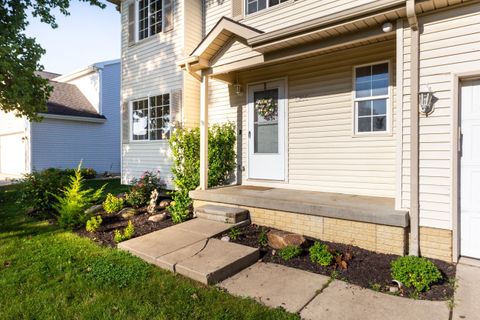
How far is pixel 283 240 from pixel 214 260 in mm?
1019

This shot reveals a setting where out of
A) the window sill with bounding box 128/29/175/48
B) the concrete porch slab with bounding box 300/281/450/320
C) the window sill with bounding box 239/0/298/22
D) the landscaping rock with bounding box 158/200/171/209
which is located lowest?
the concrete porch slab with bounding box 300/281/450/320

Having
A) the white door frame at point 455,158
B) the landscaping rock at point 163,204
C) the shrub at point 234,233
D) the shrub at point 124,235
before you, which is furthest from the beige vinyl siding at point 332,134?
the shrub at point 124,235

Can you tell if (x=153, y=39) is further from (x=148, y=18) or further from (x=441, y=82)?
(x=441, y=82)

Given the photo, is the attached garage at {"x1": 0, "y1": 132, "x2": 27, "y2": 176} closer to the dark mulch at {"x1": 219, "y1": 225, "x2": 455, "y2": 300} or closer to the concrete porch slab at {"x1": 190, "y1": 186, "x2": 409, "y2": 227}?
the concrete porch slab at {"x1": 190, "y1": 186, "x2": 409, "y2": 227}

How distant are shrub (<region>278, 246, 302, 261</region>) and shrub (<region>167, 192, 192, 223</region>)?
7.20 ft

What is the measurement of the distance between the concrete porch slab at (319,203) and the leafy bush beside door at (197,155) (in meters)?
0.81

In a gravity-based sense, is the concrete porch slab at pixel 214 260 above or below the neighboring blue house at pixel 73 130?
below

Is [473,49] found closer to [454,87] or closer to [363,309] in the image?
[454,87]

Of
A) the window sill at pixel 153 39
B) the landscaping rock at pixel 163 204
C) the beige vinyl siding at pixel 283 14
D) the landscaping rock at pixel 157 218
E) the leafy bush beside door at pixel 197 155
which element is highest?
the window sill at pixel 153 39

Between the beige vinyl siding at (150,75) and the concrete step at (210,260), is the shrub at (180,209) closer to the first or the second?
the concrete step at (210,260)

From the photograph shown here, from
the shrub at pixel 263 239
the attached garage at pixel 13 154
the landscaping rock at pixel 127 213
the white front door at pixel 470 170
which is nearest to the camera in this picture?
the white front door at pixel 470 170

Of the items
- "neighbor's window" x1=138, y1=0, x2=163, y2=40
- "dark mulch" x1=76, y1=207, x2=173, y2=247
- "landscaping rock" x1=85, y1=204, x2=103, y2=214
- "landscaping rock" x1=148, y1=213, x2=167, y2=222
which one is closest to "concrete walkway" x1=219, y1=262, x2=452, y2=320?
"dark mulch" x1=76, y1=207, x2=173, y2=247

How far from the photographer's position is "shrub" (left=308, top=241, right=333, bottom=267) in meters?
3.65

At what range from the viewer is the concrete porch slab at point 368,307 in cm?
263
